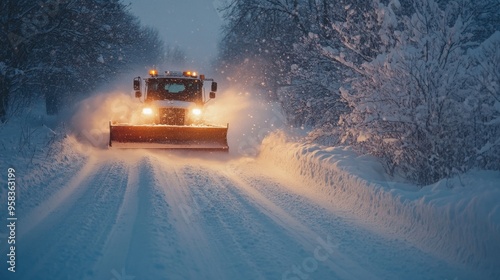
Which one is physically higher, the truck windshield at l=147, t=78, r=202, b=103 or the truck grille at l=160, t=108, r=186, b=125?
the truck windshield at l=147, t=78, r=202, b=103

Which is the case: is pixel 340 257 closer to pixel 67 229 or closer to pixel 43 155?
pixel 67 229

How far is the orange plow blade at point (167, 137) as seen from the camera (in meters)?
9.72

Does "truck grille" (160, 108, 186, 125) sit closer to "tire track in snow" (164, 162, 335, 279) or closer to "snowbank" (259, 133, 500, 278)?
"tire track in snow" (164, 162, 335, 279)

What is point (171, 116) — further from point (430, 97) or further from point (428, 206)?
point (428, 206)

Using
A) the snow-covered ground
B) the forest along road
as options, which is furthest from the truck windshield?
the forest along road

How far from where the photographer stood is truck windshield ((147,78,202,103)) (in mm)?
11320

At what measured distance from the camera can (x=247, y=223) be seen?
14.8 ft

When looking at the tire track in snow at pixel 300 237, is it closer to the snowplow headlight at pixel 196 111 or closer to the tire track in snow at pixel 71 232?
the tire track in snow at pixel 71 232

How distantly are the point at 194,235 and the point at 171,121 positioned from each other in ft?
23.9

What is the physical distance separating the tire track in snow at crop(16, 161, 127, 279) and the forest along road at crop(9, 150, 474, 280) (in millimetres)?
12

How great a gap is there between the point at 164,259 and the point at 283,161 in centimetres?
574

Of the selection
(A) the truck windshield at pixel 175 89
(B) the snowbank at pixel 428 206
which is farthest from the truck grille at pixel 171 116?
(B) the snowbank at pixel 428 206

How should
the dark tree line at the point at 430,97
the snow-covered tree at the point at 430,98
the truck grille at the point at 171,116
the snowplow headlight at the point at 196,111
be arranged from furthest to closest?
the snowplow headlight at the point at 196,111
the truck grille at the point at 171,116
the snow-covered tree at the point at 430,98
the dark tree line at the point at 430,97

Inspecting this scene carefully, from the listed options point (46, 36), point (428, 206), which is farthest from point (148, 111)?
point (428, 206)
